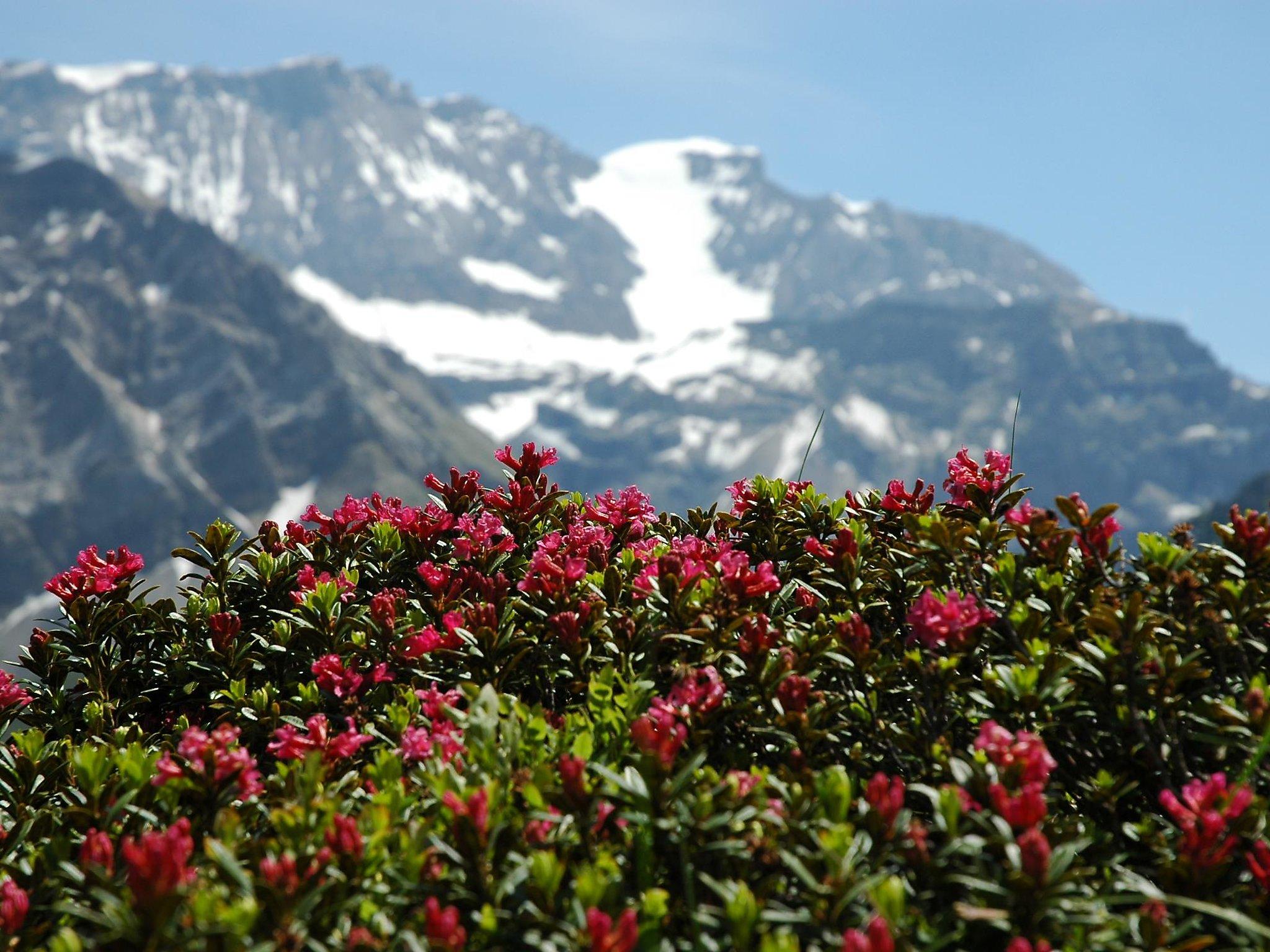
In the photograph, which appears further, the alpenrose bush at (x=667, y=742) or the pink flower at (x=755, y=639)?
the pink flower at (x=755, y=639)

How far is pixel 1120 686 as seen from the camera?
371 cm

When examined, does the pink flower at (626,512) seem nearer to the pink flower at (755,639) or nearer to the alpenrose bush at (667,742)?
the alpenrose bush at (667,742)

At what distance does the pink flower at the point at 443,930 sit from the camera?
9.06 feet

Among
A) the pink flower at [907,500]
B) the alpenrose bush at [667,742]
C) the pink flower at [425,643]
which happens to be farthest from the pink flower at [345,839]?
the pink flower at [907,500]

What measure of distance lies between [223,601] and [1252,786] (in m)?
4.47

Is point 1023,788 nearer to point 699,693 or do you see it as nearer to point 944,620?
point 944,620

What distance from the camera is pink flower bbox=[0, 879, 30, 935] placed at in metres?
3.13

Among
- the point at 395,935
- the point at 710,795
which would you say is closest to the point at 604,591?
the point at 710,795

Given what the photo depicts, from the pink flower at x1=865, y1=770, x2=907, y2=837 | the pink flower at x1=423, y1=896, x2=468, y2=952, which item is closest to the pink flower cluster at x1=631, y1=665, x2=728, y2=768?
the pink flower at x1=865, y1=770, x2=907, y2=837

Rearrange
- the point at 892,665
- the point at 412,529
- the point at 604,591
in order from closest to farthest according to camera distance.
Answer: the point at 892,665 → the point at 604,591 → the point at 412,529

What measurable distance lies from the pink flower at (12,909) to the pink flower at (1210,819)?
345 centimetres

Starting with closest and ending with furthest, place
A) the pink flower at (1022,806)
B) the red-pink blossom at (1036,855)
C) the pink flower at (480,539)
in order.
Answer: the red-pink blossom at (1036,855) < the pink flower at (1022,806) < the pink flower at (480,539)

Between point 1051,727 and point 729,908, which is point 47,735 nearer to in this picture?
point 729,908

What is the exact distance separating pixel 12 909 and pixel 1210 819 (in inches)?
139
